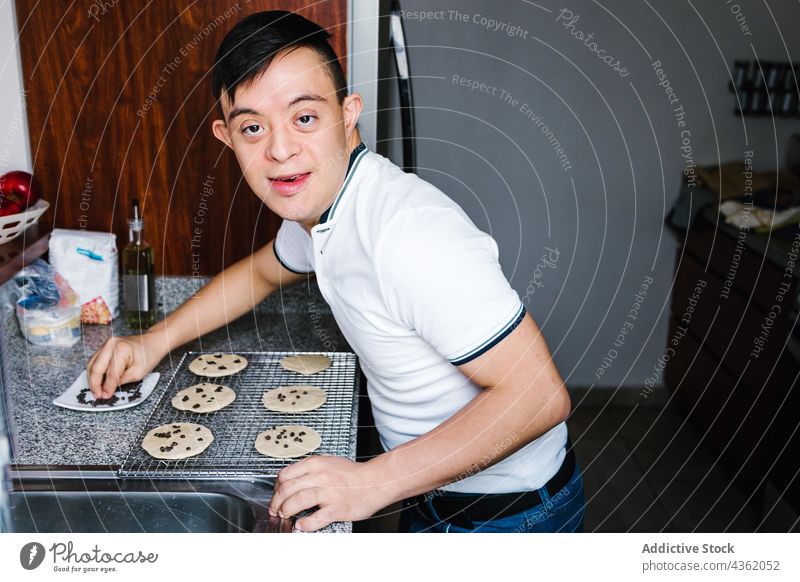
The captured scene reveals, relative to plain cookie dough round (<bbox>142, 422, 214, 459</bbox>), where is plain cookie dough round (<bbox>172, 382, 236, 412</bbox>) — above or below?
below

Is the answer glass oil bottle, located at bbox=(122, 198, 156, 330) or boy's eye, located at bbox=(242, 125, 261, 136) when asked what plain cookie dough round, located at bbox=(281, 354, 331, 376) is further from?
boy's eye, located at bbox=(242, 125, 261, 136)

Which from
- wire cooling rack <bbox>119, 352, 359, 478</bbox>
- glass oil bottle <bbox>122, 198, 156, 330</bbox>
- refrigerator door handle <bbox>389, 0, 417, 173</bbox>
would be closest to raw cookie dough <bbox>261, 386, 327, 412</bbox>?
wire cooling rack <bbox>119, 352, 359, 478</bbox>

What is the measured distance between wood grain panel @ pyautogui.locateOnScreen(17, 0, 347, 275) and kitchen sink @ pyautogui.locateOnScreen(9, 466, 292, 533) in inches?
19.1

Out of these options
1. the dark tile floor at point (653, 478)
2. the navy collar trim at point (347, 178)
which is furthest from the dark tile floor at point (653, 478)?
the navy collar trim at point (347, 178)

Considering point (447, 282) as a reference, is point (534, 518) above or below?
below

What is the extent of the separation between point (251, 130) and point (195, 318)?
0.38 meters

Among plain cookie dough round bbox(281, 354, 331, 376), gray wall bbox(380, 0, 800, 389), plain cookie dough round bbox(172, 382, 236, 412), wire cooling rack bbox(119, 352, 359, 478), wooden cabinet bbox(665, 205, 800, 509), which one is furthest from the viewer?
gray wall bbox(380, 0, 800, 389)

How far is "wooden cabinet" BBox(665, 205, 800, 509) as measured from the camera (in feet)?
5.87

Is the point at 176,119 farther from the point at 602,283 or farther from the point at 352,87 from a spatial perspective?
the point at 602,283

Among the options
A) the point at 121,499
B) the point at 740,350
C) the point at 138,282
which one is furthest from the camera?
the point at 740,350

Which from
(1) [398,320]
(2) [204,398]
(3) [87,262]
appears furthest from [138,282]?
(1) [398,320]

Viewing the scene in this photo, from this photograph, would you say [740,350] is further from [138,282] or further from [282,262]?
[138,282]

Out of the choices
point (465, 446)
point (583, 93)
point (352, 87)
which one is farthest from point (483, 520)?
point (583, 93)

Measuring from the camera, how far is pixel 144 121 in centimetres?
113
